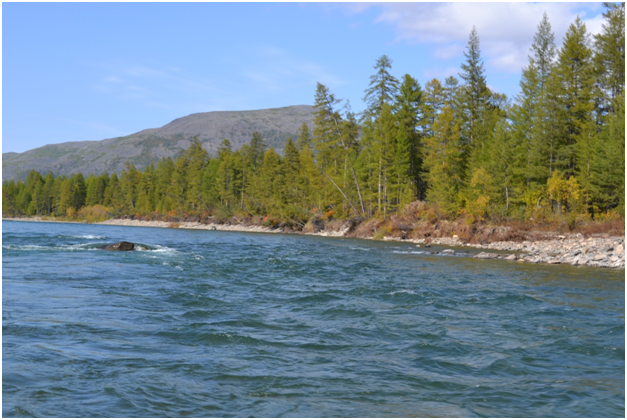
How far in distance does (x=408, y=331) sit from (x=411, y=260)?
16.5m

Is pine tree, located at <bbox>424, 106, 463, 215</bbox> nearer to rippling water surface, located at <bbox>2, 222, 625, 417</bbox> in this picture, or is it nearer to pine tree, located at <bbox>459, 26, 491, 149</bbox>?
pine tree, located at <bbox>459, 26, 491, 149</bbox>

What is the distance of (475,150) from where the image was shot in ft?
170

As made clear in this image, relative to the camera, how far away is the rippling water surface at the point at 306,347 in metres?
6.33

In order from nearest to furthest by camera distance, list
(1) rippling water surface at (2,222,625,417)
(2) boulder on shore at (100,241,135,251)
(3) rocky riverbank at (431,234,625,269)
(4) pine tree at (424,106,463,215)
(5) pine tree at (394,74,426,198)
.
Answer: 1. (1) rippling water surface at (2,222,625,417)
2. (3) rocky riverbank at (431,234,625,269)
3. (2) boulder on shore at (100,241,135,251)
4. (4) pine tree at (424,106,463,215)
5. (5) pine tree at (394,74,426,198)

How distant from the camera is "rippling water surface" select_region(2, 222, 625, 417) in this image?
6332 millimetres

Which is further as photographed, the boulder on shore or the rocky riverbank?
the boulder on shore

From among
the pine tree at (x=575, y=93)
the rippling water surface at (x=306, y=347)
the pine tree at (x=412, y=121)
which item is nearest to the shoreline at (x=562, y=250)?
the rippling water surface at (x=306, y=347)

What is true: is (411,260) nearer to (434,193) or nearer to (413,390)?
(413,390)

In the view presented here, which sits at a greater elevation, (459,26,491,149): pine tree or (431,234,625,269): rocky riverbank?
(459,26,491,149): pine tree

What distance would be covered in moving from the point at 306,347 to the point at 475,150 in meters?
46.8

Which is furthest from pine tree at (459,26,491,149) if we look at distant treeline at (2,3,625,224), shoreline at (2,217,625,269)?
shoreline at (2,217,625,269)

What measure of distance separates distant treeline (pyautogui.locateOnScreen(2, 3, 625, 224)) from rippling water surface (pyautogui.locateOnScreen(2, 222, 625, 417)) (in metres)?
26.3

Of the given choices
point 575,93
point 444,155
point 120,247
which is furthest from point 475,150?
point 120,247

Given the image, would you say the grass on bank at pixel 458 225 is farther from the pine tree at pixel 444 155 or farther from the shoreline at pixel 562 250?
the pine tree at pixel 444 155
